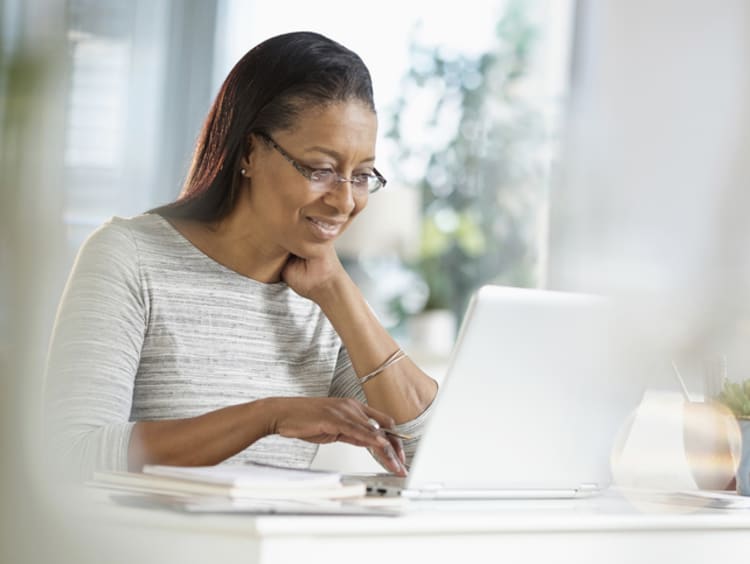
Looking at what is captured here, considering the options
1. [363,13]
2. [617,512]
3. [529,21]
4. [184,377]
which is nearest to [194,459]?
[184,377]

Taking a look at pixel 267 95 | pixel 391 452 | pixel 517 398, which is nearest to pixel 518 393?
pixel 517 398

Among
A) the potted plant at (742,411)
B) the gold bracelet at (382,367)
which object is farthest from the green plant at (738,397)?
the gold bracelet at (382,367)

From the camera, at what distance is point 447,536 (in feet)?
2.34

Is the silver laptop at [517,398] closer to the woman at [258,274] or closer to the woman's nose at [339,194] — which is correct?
the woman at [258,274]

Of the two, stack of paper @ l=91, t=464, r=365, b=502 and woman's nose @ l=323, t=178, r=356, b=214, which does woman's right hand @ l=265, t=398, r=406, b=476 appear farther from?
woman's nose @ l=323, t=178, r=356, b=214

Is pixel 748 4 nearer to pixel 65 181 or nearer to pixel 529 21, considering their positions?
pixel 65 181

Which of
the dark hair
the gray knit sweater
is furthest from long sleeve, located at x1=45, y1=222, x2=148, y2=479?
the dark hair

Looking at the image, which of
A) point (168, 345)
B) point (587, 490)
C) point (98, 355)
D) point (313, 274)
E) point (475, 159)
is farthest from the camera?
point (475, 159)

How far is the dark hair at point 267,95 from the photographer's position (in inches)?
54.3

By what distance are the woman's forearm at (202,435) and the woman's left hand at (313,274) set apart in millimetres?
378

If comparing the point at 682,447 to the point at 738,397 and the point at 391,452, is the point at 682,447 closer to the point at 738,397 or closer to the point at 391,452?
the point at 738,397

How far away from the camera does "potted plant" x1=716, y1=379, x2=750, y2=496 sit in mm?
1118

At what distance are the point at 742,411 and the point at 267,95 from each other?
0.71 m

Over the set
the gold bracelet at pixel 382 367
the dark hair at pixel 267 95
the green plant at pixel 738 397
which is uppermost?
the dark hair at pixel 267 95
